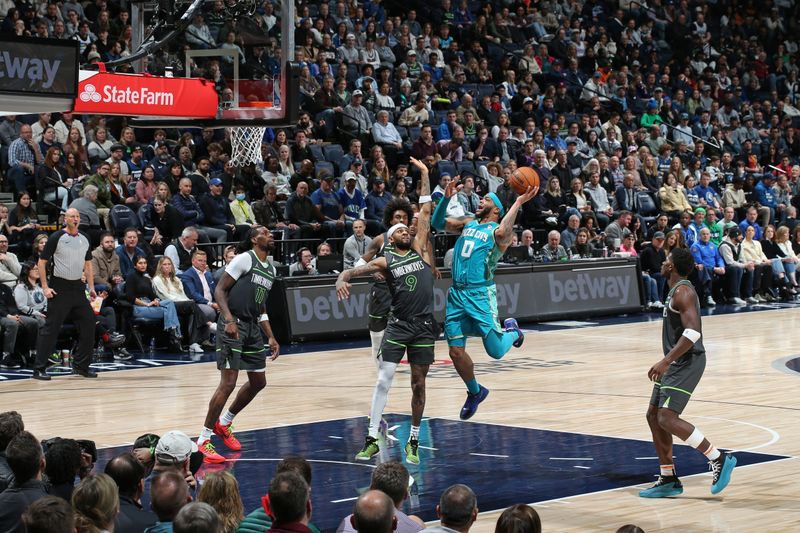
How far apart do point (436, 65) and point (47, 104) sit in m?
17.5

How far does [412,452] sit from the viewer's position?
33.4 ft

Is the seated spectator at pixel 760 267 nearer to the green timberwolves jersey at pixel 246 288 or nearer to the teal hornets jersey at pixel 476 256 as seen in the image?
the teal hornets jersey at pixel 476 256

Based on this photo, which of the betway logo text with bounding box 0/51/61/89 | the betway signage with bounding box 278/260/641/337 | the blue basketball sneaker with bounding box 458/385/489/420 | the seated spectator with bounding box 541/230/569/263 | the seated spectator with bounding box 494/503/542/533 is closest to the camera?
the seated spectator with bounding box 494/503/542/533

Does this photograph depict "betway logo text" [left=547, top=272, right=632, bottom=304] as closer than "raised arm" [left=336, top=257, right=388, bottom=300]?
No

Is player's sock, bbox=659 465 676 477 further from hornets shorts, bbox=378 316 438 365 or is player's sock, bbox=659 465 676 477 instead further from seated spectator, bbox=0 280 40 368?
seated spectator, bbox=0 280 40 368

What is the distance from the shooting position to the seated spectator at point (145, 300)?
17.1 meters

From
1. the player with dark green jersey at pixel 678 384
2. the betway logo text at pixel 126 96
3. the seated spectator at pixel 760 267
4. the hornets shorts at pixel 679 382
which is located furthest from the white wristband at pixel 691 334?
the seated spectator at pixel 760 267

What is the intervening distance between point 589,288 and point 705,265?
310 cm

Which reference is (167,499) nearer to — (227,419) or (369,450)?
(369,450)

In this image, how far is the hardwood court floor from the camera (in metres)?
8.61

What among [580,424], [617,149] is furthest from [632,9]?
[580,424]

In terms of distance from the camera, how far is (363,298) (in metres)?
19.5

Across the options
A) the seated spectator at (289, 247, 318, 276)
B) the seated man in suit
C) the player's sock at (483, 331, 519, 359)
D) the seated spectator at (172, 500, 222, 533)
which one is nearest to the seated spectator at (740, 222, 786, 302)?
the seated spectator at (289, 247, 318, 276)

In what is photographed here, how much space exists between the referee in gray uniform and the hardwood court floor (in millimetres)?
457
